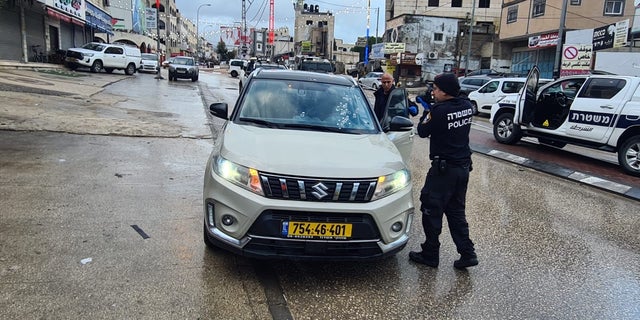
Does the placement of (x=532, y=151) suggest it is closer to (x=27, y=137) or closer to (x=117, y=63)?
(x=27, y=137)

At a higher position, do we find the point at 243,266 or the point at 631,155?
the point at 631,155

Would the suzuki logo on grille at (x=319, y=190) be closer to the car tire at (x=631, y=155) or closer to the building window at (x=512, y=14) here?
the car tire at (x=631, y=155)

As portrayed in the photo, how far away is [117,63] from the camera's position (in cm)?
3044

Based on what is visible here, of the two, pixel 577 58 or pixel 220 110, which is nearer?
pixel 220 110

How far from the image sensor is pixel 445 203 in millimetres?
4234

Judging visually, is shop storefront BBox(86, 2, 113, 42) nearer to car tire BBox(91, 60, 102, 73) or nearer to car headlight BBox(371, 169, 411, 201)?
car tire BBox(91, 60, 102, 73)

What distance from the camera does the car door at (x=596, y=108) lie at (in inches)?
382

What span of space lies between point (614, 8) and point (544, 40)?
534 cm

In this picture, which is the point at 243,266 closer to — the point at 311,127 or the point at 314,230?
the point at 314,230

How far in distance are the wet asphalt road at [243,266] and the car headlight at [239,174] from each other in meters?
0.81

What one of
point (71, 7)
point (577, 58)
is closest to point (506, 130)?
point (577, 58)

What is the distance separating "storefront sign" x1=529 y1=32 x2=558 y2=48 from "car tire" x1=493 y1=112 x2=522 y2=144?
82.9ft

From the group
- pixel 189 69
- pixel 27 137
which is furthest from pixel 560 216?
pixel 189 69

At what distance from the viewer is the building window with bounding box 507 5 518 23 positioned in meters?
40.6
